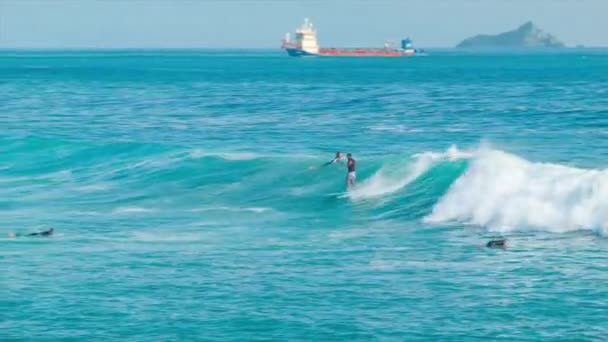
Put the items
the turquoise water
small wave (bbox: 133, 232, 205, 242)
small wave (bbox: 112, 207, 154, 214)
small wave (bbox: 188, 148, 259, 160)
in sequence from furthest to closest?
small wave (bbox: 188, 148, 259, 160), small wave (bbox: 112, 207, 154, 214), small wave (bbox: 133, 232, 205, 242), the turquoise water

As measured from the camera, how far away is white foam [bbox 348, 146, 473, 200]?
46.4 m

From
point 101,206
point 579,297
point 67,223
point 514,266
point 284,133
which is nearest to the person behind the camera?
point 579,297

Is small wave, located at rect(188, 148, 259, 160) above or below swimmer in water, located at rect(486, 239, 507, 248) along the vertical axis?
below

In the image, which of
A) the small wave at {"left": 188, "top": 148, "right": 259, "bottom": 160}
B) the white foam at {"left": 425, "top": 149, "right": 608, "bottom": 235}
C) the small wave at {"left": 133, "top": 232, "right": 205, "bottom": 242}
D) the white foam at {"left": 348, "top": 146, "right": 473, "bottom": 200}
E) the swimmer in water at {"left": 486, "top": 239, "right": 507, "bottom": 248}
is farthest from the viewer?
the small wave at {"left": 188, "top": 148, "right": 259, "bottom": 160}

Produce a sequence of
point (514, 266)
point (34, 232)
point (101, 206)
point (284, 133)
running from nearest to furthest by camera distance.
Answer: point (514, 266) → point (34, 232) → point (101, 206) → point (284, 133)

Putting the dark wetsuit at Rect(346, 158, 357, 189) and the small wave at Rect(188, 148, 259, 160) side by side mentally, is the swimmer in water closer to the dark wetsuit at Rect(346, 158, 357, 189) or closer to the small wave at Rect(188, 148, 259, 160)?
the dark wetsuit at Rect(346, 158, 357, 189)

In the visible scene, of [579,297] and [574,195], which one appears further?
[574,195]

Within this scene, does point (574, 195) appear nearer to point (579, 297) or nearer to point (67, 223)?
point (579, 297)

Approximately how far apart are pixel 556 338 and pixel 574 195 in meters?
15.4

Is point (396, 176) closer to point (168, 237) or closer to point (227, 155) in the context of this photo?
point (227, 155)

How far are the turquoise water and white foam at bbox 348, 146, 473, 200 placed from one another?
0.13 metres

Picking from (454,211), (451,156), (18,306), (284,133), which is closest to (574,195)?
(454,211)

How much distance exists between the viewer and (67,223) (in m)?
39.9

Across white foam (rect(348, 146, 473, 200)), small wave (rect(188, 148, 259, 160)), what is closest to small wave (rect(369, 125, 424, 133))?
small wave (rect(188, 148, 259, 160))
